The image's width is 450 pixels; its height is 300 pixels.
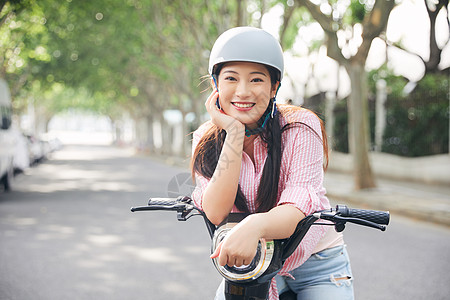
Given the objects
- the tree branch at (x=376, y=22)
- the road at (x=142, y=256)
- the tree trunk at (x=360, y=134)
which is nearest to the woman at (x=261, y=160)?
the road at (x=142, y=256)

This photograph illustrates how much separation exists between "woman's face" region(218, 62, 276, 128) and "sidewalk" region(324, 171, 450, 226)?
6945 mm

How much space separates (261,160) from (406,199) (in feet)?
29.8

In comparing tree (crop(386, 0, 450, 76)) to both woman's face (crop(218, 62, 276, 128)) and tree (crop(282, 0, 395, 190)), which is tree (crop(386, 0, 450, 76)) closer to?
tree (crop(282, 0, 395, 190))

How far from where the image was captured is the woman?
156 cm

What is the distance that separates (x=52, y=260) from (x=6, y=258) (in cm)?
53

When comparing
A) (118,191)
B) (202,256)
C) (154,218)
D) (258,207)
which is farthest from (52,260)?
(118,191)

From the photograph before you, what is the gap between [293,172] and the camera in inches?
64.7

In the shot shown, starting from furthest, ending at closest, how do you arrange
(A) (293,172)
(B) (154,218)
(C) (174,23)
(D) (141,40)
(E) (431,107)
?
(D) (141,40)
(C) (174,23)
(E) (431,107)
(B) (154,218)
(A) (293,172)

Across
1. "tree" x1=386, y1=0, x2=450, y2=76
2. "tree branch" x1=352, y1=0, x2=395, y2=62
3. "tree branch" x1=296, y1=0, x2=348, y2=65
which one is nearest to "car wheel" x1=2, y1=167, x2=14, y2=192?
"tree branch" x1=296, y1=0, x2=348, y2=65

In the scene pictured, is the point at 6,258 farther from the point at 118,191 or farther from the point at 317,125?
the point at 118,191

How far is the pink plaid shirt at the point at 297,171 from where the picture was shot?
1620 millimetres

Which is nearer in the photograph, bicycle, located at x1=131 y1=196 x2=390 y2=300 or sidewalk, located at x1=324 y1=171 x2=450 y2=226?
bicycle, located at x1=131 y1=196 x2=390 y2=300

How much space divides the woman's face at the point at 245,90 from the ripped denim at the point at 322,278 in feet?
1.91

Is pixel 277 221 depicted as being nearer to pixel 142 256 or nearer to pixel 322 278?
pixel 322 278
